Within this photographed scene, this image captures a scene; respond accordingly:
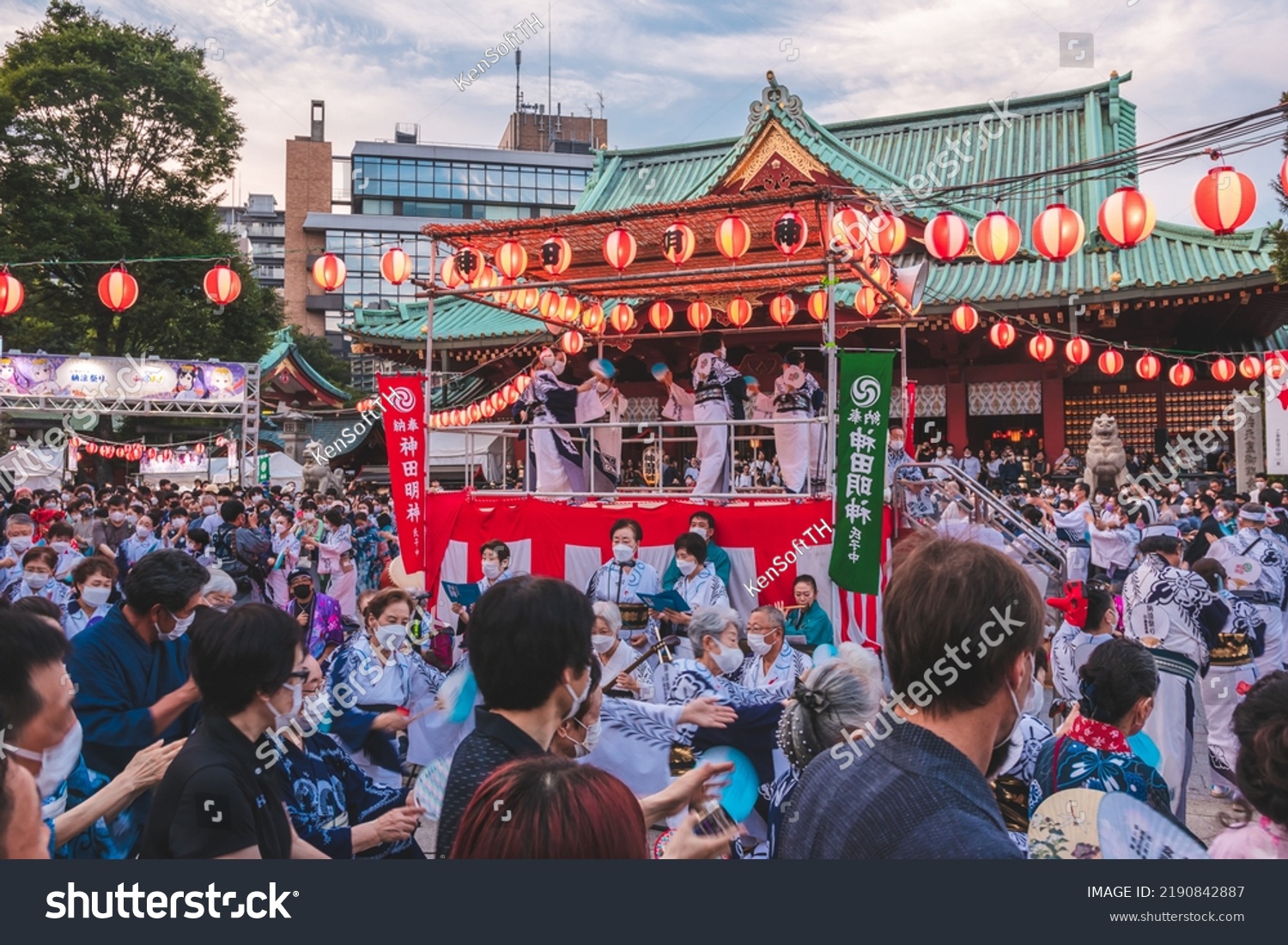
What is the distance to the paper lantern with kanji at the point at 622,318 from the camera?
48.1 ft

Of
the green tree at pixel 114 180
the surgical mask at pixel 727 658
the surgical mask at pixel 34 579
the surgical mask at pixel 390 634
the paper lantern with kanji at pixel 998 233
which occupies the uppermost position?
the green tree at pixel 114 180

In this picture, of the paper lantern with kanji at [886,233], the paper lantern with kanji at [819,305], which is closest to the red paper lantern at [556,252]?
the paper lantern with kanji at [886,233]

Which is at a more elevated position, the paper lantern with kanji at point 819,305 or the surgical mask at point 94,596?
the paper lantern with kanji at point 819,305

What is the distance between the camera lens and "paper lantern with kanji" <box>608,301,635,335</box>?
1466 cm

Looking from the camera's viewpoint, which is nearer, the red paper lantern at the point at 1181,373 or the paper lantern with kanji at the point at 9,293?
the paper lantern with kanji at the point at 9,293

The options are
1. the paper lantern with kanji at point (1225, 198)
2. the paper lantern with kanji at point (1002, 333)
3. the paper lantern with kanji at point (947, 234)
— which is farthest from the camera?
the paper lantern with kanji at point (1002, 333)

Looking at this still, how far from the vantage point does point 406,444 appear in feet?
32.2

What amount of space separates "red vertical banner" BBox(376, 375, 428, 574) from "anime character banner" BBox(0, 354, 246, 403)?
581 inches

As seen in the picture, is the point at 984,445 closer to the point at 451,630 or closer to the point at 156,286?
Result: the point at 451,630

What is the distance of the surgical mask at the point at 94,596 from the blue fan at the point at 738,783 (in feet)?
13.5

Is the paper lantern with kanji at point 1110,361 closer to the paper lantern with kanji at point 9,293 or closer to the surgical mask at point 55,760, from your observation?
the surgical mask at point 55,760

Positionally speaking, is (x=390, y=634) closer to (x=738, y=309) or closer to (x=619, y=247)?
(x=619, y=247)

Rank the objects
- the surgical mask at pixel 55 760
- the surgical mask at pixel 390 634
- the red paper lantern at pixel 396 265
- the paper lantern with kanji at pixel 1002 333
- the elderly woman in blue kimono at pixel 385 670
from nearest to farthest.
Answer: the surgical mask at pixel 55 760 → the elderly woman in blue kimono at pixel 385 670 → the surgical mask at pixel 390 634 → the red paper lantern at pixel 396 265 → the paper lantern with kanji at pixel 1002 333

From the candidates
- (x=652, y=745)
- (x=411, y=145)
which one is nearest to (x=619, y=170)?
(x=652, y=745)
